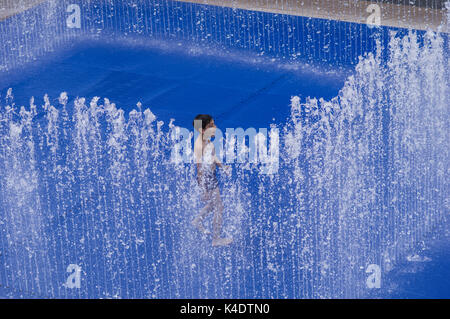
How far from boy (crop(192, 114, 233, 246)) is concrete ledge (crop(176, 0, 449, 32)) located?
22.1 feet

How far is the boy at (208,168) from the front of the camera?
7.25 metres

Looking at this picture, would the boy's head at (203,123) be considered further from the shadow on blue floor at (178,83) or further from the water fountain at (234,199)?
the shadow on blue floor at (178,83)

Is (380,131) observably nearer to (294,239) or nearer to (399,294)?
(294,239)

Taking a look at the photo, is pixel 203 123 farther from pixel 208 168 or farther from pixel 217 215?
pixel 217 215

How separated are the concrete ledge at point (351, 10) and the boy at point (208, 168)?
22.1 ft

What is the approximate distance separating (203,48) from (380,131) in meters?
4.20

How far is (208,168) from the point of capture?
7.29 metres

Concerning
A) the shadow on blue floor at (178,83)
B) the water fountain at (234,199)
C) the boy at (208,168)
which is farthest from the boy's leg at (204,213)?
the shadow on blue floor at (178,83)

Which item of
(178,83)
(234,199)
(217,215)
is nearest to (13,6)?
(178,83)

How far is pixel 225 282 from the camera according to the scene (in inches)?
279

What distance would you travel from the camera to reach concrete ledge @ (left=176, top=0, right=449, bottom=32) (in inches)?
520

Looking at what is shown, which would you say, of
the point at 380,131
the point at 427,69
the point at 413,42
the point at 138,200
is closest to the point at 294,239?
the point at 138,200

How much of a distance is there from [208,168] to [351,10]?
7.50 metres

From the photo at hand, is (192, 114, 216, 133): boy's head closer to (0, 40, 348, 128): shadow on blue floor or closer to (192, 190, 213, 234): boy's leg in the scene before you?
(192, 190, 213, 234): boy's leg
